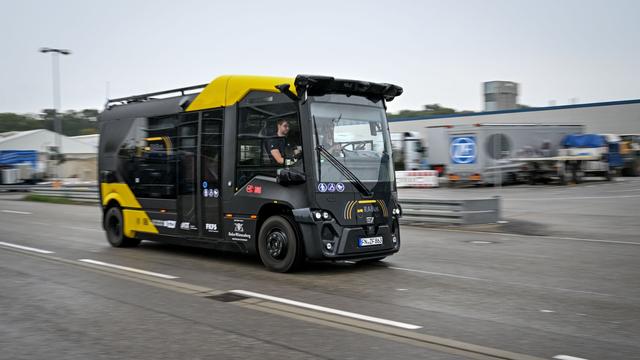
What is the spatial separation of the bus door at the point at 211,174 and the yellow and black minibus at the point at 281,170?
0.05ft

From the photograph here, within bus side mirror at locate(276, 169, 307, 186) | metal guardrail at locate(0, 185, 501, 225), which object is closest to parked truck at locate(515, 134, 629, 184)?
metal guardrail at locate(0, 185, 501, 225)

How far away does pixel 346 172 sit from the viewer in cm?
897

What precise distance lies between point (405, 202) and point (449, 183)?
679 inches

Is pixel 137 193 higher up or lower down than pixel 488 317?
higher up

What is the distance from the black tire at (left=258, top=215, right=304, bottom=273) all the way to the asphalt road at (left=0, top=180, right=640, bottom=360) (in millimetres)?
255

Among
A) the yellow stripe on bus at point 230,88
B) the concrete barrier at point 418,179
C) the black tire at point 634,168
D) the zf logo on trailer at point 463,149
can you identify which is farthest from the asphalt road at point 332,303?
the black tire at point 634,168

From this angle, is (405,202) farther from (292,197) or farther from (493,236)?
(292,197)

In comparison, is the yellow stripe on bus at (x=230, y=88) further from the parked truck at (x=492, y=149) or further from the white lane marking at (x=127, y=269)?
the parked truck at (x=492, y=149)

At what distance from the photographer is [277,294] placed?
758cm

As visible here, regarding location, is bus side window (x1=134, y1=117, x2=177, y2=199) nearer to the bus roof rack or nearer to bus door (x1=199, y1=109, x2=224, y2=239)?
bus door (x1=199, y1=109, x2=224, y2=239)

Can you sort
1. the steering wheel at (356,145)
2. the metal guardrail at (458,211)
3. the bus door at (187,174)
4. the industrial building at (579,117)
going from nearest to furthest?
the steering wheel at (356,145) < the bus door at (187,174) < the metal guardrail at (458,211) < the industrial building at (579,117)

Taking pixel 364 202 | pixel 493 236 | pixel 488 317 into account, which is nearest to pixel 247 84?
pixel 364 202

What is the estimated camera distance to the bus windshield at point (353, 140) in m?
8.83

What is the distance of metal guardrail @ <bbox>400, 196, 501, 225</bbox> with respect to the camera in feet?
50.9
